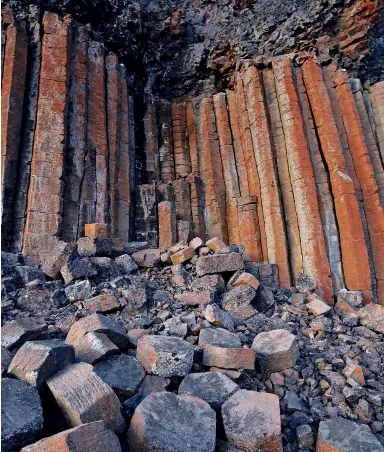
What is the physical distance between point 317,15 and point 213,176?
5943mm

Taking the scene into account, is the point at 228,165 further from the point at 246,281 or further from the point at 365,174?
the point at 246,281

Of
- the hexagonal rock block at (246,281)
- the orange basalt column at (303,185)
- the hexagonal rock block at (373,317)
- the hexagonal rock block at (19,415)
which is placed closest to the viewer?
the hexagonal rock block at (19,415)

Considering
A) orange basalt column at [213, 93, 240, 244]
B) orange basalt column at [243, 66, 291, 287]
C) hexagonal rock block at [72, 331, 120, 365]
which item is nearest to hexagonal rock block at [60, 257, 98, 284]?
hexagonal rock block at [72, 331, 120, 365]

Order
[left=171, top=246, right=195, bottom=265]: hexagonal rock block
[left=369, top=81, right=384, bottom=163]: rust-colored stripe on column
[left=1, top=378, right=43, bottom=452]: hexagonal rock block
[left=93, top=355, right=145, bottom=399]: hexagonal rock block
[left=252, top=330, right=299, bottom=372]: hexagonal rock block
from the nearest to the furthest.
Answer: [left=1, top=378, right=43, bottom=452]: hexagonal rock block
[left=93, top=355, right=145, bottom=399]: hexagonal rock block
[left=252, top=330, right=299, bottom=372]: hexagonal rock block
[left=171, top=246, right=195, bottom=265]: hexagonal rock block
[left=369, top=81, right=384, bottom=163]: rust-colored stripe on column

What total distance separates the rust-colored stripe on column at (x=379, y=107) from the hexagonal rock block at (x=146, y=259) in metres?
6.40

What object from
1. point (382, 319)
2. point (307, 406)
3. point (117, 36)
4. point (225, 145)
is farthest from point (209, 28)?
point (307, 406)

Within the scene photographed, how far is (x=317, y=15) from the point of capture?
987 cm

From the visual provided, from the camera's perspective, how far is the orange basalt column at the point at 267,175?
24.5 feet

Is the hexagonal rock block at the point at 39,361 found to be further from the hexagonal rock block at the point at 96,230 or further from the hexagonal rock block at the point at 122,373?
the hexagonal rock block at the point at 96,230

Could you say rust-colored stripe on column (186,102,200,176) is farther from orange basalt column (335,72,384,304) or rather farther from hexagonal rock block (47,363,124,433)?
hexagonal rock block (47,363,124,433)

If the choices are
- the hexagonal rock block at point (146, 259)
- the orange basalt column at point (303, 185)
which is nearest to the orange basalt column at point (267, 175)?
the orange basalt column at point (303, 185)

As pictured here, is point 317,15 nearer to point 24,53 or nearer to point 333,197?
point 333,197

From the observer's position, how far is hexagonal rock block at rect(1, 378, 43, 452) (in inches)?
84.1

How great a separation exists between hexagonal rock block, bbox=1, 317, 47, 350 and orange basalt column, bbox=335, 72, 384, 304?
6.23 m
